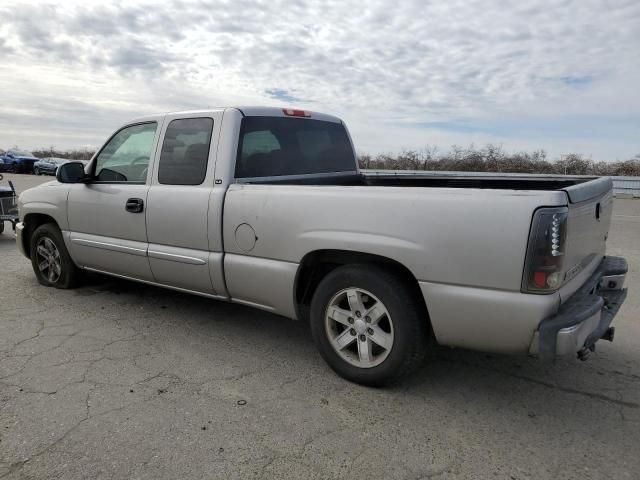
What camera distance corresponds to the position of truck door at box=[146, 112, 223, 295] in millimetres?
3934

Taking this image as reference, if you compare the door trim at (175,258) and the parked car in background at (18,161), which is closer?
the door trim at (175,258)

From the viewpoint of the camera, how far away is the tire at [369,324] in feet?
9.95

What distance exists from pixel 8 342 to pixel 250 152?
2.46 metres

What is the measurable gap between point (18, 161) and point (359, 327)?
3606 centimetres

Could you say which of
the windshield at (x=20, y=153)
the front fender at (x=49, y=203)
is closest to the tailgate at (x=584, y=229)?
the front fender at (x=49, y=203)

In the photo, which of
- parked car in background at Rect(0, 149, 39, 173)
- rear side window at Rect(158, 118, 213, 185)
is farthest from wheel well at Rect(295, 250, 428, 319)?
parked car in background at Rect(0, 149, 39, 173)

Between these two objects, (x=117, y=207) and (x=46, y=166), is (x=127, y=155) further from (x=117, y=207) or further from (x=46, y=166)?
(x=46, y=166)

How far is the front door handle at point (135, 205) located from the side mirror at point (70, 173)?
31.4 inches

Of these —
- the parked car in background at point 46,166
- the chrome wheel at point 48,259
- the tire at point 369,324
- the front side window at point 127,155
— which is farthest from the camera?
the parked car in background at point 46,166

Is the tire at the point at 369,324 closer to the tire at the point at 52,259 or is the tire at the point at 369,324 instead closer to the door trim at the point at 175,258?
the door trim at the point at 175,258

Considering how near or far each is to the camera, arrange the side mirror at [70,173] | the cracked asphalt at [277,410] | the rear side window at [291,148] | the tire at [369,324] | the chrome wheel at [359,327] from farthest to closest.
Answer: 1. the side mirror at [70,173]
2. the rear side window at [291,148]
3. the chrome wheel at [359,327]
4. the tire at [369,324]
5. the cracked asphalt at [277,410]

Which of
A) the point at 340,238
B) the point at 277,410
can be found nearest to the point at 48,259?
the point at 277,410

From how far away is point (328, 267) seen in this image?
3557mm

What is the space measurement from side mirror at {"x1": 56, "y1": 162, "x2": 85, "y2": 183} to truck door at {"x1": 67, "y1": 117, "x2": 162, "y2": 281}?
114mm
